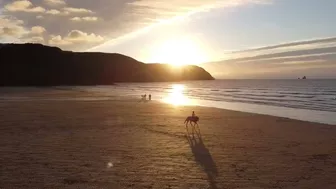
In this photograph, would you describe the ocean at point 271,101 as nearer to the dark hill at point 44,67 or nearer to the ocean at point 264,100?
the ocean at point 264,100

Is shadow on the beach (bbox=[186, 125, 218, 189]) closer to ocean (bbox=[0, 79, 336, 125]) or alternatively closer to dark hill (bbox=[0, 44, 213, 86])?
ocean (bbox=[0, 79, 336, 125])

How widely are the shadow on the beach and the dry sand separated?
3cm

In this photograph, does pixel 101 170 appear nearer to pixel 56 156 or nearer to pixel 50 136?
pixel 56 156

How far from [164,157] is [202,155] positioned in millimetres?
1255

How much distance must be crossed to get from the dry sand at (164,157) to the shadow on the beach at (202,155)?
3cm

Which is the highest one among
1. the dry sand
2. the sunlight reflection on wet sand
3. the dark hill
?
the dark hill

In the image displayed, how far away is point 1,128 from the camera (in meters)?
16.2

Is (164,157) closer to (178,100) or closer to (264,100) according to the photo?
(178,100)

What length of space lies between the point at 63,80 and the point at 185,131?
497 feet

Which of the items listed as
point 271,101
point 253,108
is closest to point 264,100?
point 271,101

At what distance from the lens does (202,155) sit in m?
11.0

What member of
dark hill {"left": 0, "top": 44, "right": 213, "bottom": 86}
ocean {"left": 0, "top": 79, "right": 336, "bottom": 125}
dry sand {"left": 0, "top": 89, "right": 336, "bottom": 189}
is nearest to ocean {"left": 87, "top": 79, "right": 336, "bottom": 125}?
ocean {"left": 0, "top": 79, "right": 336, "bottom": 125}

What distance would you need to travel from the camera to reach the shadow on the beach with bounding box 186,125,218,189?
28.7ft

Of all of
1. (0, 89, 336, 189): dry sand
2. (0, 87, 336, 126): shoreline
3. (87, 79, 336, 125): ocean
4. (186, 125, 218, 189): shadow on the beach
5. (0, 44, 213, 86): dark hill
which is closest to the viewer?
(0, 89, 336, 189): dry sand
